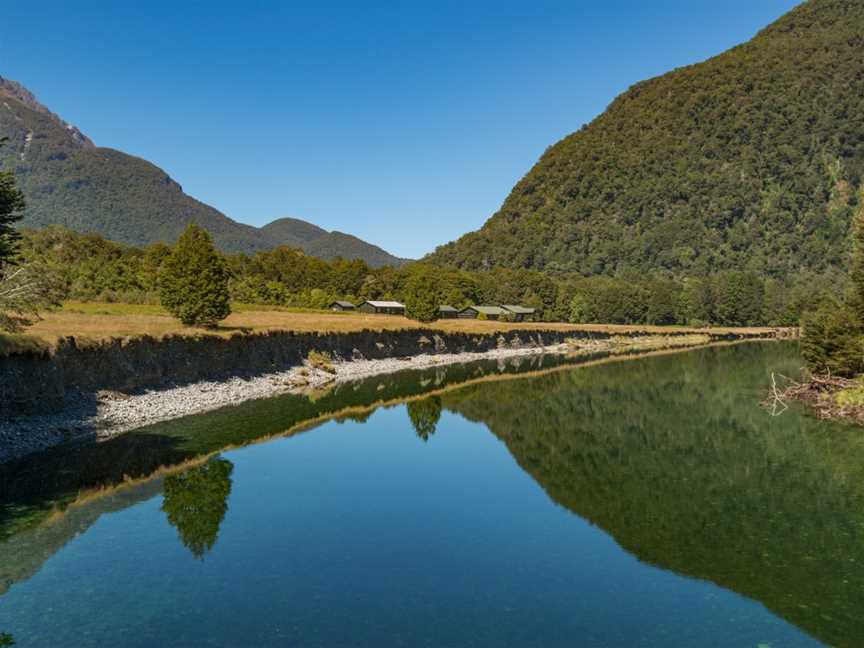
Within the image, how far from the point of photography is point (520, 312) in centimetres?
16962

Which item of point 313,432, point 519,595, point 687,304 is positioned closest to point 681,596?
point 519,595

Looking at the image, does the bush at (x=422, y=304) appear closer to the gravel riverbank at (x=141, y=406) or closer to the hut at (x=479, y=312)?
the gravel riverbank at (x=141, y=406)

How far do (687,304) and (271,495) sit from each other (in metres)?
174

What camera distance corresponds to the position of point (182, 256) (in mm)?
64125

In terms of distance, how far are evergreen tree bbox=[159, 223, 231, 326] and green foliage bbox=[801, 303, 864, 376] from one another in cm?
5222

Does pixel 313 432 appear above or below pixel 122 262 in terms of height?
below

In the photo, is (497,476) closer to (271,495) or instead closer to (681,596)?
(271,495)

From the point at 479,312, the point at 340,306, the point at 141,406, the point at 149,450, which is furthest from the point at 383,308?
the point at 149,450

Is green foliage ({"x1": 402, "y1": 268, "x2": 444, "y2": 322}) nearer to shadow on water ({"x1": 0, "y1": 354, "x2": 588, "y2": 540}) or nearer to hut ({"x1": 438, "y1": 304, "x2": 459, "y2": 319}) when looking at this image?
hut ({"x1": 438, "y1": 304, "x2": 459, "y2": 319})

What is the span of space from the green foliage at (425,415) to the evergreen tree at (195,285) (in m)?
24.0

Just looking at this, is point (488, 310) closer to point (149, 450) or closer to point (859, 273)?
point (859, 273)

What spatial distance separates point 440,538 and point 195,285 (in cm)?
4842

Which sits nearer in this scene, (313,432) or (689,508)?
(689,508)

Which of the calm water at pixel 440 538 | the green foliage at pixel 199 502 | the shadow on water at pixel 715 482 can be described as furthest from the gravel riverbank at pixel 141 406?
the shadow on water at pixel 715 482
